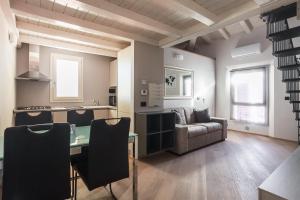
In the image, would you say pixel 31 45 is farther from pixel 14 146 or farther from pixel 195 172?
pixel 195 172

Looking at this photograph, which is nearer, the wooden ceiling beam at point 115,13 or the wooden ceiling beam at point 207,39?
the wooden ceiling beam at point 115,13

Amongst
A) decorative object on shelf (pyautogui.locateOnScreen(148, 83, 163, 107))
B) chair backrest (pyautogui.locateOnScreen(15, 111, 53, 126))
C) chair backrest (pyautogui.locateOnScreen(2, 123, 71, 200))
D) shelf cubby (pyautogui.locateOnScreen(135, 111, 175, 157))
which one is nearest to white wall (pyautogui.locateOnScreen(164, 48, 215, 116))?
decorative object on shelf (pyautogui.locateOnScreen(148, 83, 163, 107))

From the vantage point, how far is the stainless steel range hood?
3721mm

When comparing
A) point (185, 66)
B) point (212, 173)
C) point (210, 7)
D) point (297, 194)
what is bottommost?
point (212, 173)

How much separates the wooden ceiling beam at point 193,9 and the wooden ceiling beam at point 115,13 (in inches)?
22.0

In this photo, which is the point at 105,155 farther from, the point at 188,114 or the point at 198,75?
the point at 198,75

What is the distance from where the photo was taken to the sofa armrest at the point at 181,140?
359 cm

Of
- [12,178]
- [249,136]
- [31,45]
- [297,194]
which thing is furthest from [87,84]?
[249,136]

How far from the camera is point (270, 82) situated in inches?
199

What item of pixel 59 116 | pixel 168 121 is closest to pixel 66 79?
pixel 59 116

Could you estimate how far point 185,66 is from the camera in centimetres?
497

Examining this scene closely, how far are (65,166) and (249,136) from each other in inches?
210

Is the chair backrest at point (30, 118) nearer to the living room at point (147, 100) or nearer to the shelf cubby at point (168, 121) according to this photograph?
the living room at point (147, 100)

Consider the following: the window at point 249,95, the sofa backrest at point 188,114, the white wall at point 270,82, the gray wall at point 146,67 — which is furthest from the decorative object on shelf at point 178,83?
the window at point 249,95
